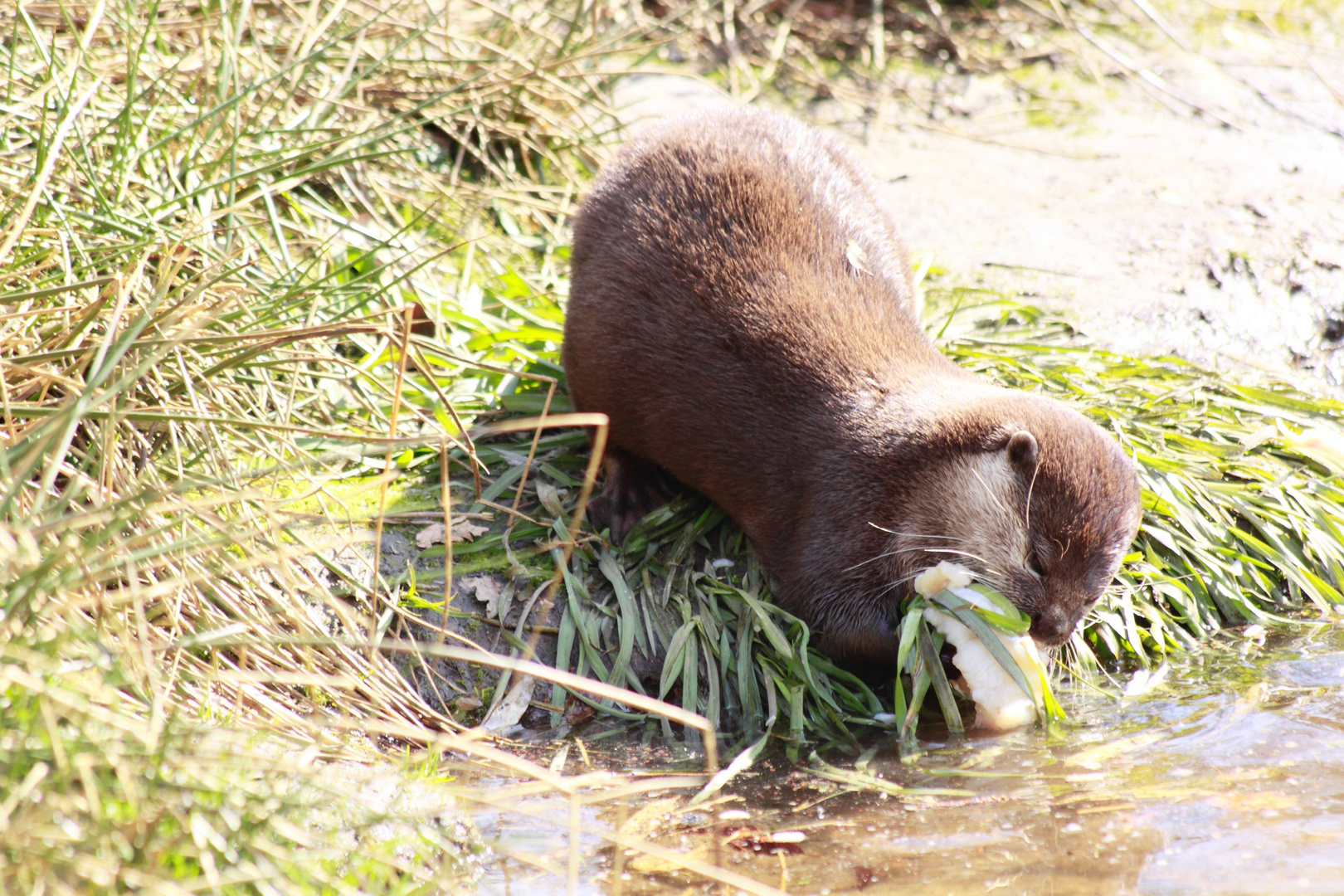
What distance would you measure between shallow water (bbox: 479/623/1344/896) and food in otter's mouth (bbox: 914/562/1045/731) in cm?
5

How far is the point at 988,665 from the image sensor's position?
8.57ft

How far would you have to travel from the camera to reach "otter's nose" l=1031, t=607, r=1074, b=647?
2646 millimetres

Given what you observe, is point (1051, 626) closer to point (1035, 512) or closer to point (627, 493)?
point (1035, 512)

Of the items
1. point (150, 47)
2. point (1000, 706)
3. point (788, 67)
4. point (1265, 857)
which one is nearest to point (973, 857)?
point (1265, 857)

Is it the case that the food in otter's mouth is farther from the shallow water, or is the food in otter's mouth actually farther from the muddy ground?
the muddy ground

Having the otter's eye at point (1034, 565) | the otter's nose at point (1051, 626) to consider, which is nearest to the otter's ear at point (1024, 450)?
the otter's eye at point (1034, 565)

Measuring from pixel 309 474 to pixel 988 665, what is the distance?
152 cm

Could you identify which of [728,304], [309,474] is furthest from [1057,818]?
[309,474]

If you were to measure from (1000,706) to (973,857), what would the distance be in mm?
637

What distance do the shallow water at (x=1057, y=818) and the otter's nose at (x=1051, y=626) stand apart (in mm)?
186

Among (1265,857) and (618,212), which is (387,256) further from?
(1265,857)

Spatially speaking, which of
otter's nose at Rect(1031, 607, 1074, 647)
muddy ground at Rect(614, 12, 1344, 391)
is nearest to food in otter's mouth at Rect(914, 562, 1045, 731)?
otter's nose at Rect(1031, 607, 1074, 647)

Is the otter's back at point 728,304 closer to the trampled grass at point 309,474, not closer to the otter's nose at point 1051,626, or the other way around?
the trampled grass at point 309,474

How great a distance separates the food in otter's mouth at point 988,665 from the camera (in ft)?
8.46
